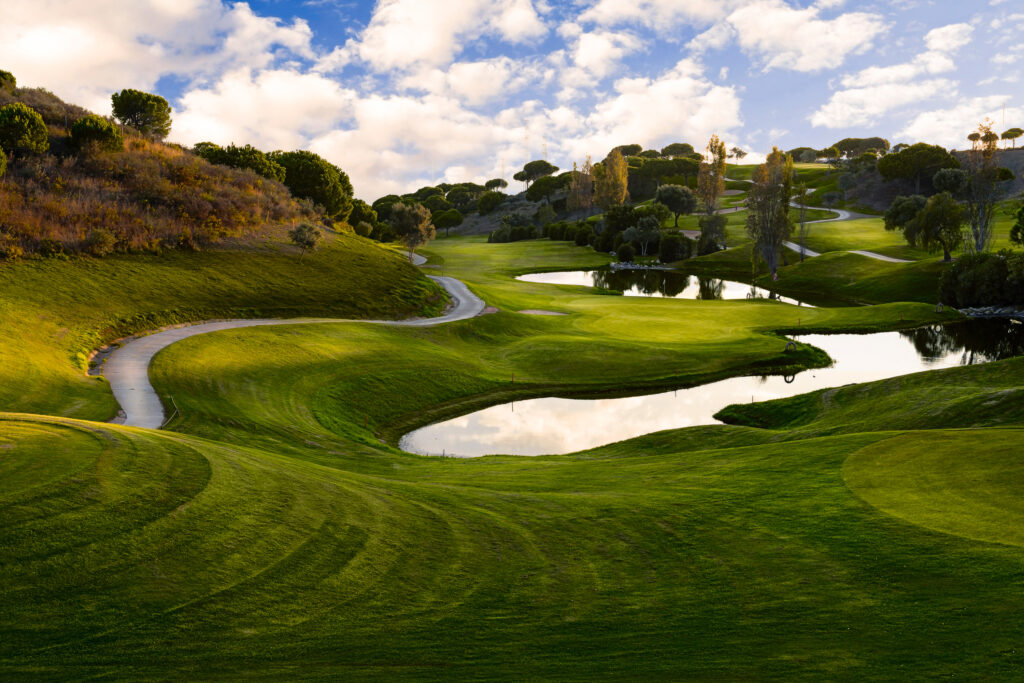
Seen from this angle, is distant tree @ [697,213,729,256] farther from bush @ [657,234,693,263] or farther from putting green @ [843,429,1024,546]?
putting green @ [843,429,1024,546]

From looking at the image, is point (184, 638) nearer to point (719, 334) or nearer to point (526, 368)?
point (526, 368)

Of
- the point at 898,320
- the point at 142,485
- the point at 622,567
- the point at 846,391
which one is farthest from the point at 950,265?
the point at 142,485

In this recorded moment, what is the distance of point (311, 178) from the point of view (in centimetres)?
10188

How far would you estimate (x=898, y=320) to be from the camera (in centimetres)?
7494

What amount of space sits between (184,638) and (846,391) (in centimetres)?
4057

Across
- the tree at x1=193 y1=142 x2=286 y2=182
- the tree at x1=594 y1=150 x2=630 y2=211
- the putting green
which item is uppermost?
the tree at x1=594 y1=150 x2=630 y2=211

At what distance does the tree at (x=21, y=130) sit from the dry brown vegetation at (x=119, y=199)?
123 cm

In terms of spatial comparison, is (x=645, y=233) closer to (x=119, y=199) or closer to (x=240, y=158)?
(x=240, y=158)

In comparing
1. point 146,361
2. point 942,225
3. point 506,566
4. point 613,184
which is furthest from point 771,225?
point 506,566

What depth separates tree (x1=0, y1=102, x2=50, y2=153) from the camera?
60.9 m

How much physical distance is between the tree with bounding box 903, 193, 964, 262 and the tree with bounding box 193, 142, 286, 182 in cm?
9610

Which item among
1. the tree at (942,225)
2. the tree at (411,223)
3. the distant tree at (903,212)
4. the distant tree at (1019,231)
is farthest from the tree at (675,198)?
the distant tree at (1019,231)

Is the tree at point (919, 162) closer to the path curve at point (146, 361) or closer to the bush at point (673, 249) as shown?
the bush at point (673, 249)

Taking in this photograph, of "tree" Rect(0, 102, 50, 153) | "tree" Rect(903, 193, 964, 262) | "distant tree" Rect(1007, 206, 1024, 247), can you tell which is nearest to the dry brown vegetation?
"tree" Rect(0, 102, 50, 153)
